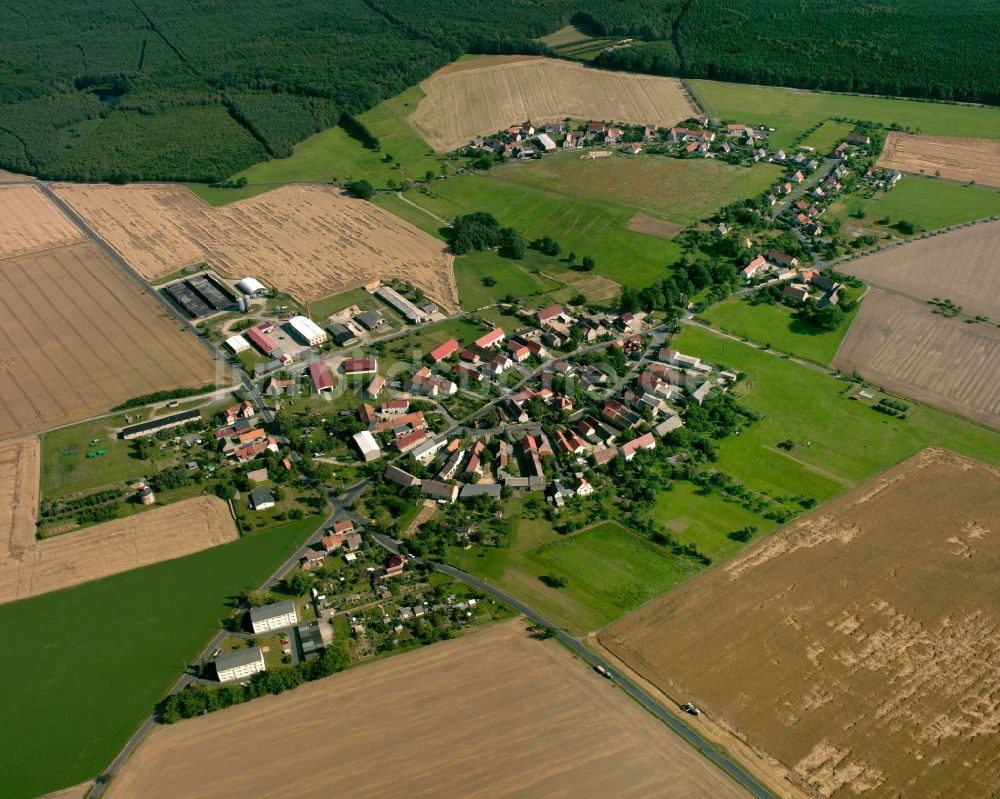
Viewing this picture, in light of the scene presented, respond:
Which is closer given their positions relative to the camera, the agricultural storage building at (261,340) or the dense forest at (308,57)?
the agricultural storage building at (261,340)

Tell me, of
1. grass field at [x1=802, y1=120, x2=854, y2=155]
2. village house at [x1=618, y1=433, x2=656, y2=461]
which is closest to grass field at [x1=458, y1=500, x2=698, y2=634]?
village house at [x1=618, y1=433, x2=656, y2=461]

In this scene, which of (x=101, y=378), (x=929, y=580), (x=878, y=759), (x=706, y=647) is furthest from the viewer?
(x=101, y=378)

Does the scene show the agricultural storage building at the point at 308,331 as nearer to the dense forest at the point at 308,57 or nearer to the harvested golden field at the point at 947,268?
the dense forest at the point at 308,57

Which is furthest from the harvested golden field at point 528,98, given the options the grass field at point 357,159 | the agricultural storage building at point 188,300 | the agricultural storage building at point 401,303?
the agricultural storage building at point 188,300

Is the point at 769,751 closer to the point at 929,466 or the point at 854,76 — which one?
the point at 929,466

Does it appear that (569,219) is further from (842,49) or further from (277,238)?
(842,49)

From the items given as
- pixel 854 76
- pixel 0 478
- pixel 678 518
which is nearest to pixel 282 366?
pixel 0 478

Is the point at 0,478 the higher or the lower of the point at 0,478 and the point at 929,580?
the higher
